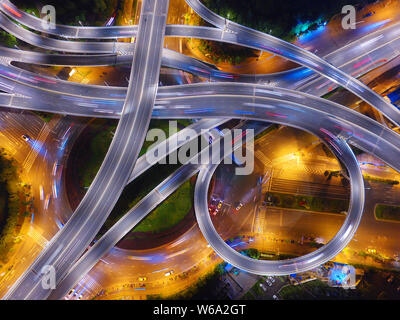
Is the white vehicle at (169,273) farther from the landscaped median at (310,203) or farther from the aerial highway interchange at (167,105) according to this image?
the landscaped median at (310,203)

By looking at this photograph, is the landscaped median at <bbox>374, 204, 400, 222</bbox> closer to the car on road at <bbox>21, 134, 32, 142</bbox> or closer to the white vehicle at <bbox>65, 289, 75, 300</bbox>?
the white vehicle at <bbox>65, 289, 75, 300</bbox>

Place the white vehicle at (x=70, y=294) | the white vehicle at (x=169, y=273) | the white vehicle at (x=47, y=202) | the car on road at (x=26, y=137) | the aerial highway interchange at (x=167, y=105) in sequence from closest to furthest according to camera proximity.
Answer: the aerial highway interchange at (x=167, y=105) → the white vehicle at (x=70, y=294) → the white vehicle at (x=169, y=273) → the white vehicle at (x=47, y=202) → the car on road at (x=26, y=137)

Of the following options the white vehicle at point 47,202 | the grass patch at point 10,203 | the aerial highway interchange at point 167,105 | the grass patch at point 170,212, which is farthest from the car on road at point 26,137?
the grass patch at point 170,212

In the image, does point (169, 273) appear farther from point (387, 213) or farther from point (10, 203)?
point (387, 213)

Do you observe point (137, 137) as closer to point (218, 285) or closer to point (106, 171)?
point (106, 171)

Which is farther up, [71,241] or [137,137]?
[137,137]
